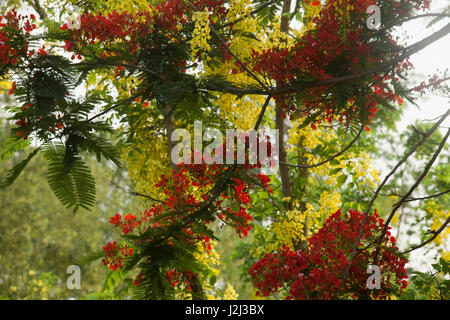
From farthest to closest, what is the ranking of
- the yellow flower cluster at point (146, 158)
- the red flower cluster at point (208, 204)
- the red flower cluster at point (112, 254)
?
the yellow flower cluster at point (146, 158), the red flower cluster at point (112, 254), the red flower cluster at point (208, 204)

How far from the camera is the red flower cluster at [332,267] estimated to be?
1.61 m


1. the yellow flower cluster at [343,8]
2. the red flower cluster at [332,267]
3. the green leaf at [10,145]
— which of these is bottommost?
the red flower cluster at [332,267]

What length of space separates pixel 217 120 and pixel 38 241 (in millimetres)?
7941

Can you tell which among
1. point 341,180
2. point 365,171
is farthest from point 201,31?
point 365,171

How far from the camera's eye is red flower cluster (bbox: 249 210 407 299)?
5.28ft

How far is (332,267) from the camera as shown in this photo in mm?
1648

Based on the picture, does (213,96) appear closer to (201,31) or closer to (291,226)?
(201,31)

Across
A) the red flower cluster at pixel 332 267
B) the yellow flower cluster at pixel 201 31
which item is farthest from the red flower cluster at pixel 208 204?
the yellow flower cluster at pixel 201 31

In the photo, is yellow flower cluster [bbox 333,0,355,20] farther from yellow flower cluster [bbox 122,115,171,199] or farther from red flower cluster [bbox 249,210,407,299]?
yellow flower cluster [bbox 122,115,171,199]

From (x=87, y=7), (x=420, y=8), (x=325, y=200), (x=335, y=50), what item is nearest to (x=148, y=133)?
(x=87, y=7)

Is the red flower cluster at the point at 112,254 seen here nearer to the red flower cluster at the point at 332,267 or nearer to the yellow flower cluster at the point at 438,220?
the red flower cluster at the point at 332,267

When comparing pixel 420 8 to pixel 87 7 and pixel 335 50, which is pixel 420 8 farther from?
pixel 87 7

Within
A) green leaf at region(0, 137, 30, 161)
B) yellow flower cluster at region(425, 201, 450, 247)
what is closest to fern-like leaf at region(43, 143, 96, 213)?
green leaf at region(0, 137, 30, 161)
